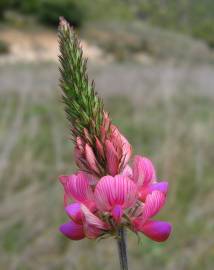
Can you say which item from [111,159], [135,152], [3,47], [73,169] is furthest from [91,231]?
[3,47]

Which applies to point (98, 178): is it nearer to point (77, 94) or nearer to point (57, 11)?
point (77, 94)

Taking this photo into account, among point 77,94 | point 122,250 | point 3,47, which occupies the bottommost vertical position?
point 122,250

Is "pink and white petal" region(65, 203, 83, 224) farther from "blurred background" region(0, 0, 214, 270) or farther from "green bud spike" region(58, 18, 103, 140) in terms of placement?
"blurred background" region(0, 0, 214, 270)

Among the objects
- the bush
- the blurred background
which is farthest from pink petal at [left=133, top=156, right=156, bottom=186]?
the bush

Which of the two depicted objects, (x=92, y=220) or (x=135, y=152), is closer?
(x=92, y=220)

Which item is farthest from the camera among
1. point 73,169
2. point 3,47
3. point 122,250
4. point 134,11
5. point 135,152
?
point 134,11

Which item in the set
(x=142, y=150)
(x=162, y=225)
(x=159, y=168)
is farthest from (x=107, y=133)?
(x=142, y=150)

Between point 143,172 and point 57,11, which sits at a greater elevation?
point 57,11
